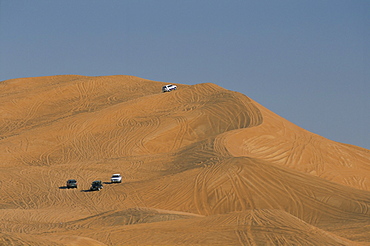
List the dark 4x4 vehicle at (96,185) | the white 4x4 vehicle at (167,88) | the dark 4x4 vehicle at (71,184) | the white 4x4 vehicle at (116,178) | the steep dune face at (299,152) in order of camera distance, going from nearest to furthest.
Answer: the dark 4x4 vehicle at (96,185) < the dark 4x4 vehicle at (71,184) < the white 4x4 vehicle at (116,178) < the steep dune face at (299,152) < the white 4x4 vehicle at (167,88)

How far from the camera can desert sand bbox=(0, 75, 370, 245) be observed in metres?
37.2

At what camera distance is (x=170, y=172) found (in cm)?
6272

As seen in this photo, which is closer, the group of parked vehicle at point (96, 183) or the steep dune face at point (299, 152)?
the group of parked vehicle at point (96, 183)

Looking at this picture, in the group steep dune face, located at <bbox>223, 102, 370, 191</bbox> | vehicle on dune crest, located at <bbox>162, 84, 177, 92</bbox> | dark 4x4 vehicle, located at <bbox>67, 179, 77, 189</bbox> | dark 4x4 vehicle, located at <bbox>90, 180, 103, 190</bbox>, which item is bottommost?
dark 4x4 vehicle, located at <bbox>67, 179, 77, 189</bbox>

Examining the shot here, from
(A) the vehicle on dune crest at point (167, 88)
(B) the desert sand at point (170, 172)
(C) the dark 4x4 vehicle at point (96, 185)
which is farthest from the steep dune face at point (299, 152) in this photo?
(A) the vehicle on dune crest at point (167, 88)

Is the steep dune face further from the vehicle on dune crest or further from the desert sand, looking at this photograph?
the vehicle on dune crest

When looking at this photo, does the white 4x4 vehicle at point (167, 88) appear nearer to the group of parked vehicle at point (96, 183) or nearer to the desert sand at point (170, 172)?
the desert sand at point (170, 172)

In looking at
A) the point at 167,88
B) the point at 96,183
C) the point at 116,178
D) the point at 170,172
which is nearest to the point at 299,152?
the point at 170,172

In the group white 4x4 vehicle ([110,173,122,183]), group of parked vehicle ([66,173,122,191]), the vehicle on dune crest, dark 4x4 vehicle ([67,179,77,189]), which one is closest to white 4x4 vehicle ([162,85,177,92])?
the vehicle on dune crest

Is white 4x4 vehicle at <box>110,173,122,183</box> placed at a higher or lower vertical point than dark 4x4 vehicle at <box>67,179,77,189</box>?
higher

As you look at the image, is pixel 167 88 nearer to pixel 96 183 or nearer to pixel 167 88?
pixel 167 88

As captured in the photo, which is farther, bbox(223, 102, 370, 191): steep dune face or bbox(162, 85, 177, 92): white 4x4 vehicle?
bbox(162, 85, 177, 92): white 4x4 vehicle

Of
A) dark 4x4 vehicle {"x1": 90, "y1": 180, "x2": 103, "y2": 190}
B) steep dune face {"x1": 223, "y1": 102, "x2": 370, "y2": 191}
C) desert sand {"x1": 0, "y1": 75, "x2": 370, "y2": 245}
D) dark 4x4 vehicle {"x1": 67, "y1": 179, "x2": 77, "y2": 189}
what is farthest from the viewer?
steep dune face {"x1": 223, "y1": 102, "x2": 370, "y2": 191}

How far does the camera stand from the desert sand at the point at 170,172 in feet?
122
